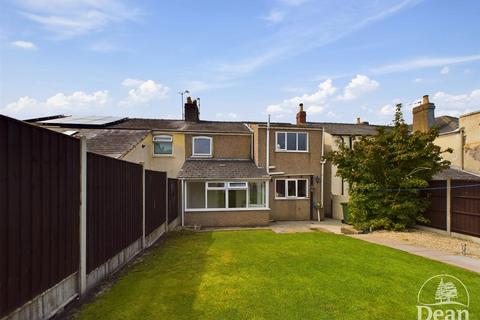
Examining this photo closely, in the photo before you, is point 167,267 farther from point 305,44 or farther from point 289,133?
point 289,133

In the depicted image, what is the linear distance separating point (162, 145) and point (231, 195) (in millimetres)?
5483

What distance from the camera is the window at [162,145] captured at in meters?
19.5

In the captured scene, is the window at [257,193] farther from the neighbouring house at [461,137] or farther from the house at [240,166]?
the neighbouring house at [461,137]

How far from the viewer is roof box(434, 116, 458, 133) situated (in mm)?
21772

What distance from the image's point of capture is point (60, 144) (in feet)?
15.6

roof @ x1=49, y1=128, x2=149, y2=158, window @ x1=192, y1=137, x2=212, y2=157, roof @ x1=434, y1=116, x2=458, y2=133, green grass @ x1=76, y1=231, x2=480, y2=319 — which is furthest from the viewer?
roof @ x1=434, y1=116, x2=458, y2=133

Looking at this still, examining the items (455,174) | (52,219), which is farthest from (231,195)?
(52,219)

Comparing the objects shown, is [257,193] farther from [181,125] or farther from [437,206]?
[437,206]

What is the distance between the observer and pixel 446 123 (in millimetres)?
22875

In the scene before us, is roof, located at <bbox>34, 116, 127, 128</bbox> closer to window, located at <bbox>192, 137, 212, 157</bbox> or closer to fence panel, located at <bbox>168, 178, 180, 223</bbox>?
window, located at <bbox>192, 137, 212, 157</bbox>

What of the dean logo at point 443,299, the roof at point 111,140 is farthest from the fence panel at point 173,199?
the dean logo at point 443,299

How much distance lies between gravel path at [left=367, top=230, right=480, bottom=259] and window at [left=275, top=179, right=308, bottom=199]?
6428 mm

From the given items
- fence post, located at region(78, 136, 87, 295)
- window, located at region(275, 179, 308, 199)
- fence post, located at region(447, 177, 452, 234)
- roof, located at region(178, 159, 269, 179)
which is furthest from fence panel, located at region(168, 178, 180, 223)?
fence post, located at region(447, 177, 452, 234)

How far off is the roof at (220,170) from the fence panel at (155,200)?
379 cm
